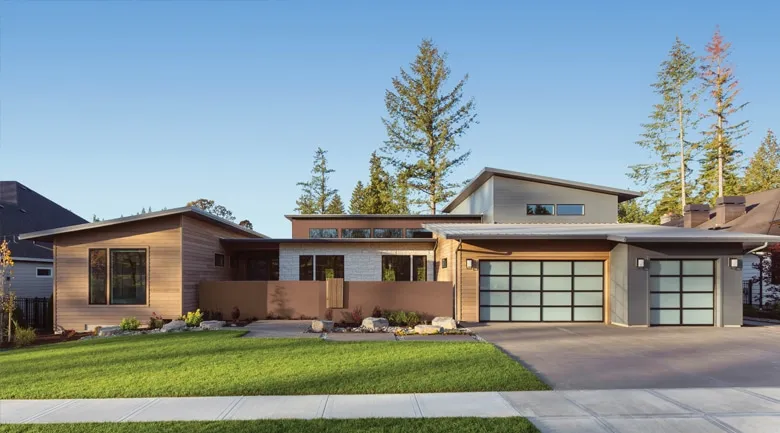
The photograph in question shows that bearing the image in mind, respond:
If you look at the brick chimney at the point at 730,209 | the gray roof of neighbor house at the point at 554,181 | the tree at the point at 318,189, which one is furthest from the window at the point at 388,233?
the tree at the point at 318,189

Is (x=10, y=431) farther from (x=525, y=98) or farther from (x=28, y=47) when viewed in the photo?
(x=525, y=98)

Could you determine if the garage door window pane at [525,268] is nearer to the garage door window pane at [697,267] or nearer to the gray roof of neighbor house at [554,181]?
the garage door window pane at [697,267]

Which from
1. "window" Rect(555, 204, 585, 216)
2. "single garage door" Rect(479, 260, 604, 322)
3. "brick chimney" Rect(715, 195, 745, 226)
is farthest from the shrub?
"brick chimney" Rect(715, 195, 745, 226)

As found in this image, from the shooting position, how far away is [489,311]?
15508mm

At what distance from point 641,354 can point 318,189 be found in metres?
40.3

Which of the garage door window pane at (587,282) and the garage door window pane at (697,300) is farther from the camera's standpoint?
the garage door window pane at (587,282)

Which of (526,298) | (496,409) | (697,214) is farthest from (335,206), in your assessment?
(496,409)

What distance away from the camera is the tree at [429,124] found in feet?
116

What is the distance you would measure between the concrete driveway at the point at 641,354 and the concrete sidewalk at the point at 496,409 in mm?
728

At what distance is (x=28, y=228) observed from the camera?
21047 mm

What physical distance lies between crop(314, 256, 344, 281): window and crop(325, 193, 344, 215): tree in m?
27.7

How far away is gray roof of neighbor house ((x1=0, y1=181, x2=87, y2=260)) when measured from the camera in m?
19.4

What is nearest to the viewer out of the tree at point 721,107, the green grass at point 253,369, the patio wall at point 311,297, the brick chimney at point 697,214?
the green grass at point 253,369

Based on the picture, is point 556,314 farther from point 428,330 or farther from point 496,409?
point 496,409
